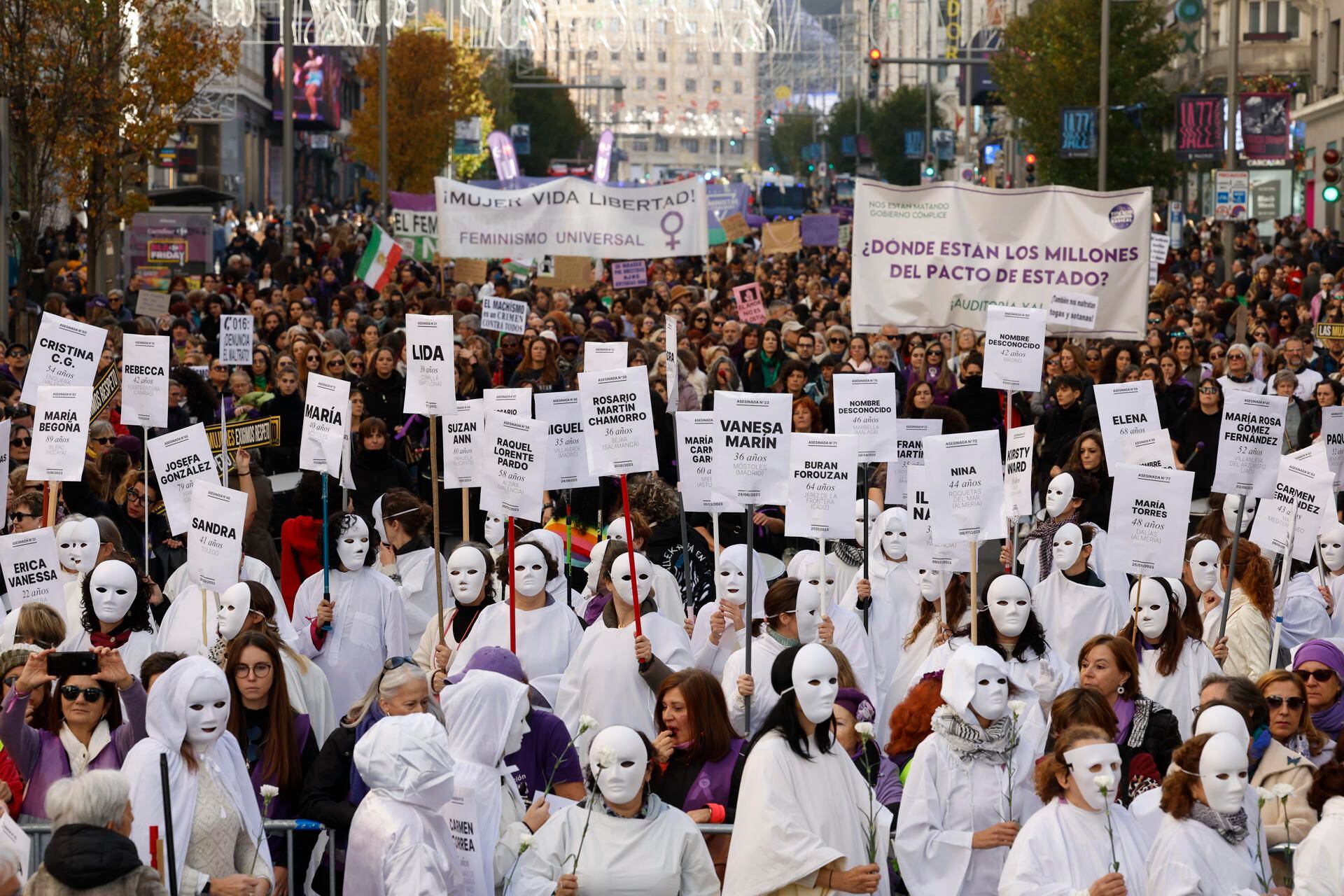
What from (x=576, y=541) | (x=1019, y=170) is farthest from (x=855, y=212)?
(x=1019, y=170)

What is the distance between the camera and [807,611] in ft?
27.4

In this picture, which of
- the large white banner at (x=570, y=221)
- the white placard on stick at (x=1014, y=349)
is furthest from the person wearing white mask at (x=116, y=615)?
the large white banner at (x=570, y=221)

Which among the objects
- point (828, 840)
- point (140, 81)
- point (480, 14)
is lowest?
point (828, 840)

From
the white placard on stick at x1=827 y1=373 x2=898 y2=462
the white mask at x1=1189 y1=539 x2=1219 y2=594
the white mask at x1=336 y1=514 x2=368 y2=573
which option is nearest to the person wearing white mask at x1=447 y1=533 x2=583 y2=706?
the white mask at x1=336 y1=514 x2=368 y2=573

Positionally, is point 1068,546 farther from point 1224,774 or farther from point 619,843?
point 619,843

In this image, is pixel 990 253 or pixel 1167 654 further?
pixel 990 253

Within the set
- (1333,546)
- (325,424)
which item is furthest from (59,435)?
(1333,546)

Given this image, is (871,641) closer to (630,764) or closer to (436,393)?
(436,393)

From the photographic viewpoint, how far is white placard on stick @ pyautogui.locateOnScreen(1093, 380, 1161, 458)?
11367 millimetres

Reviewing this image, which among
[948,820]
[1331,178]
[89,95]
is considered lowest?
[948,820]

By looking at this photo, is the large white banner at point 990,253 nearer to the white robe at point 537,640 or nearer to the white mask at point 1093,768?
the white robe at point 537,640

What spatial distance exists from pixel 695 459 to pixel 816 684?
384 centimetres

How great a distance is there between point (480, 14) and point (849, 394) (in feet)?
345

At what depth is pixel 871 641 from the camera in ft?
31.3
